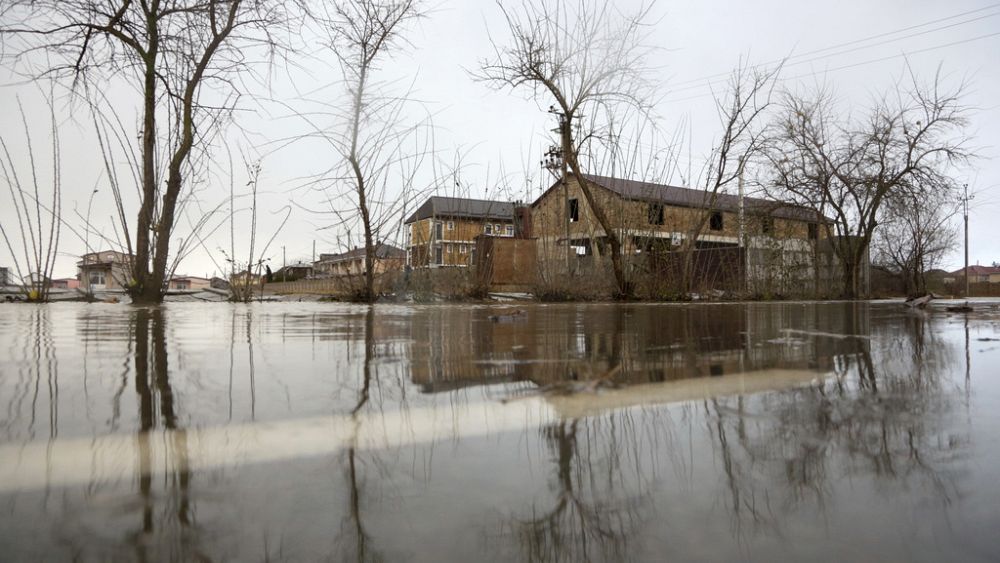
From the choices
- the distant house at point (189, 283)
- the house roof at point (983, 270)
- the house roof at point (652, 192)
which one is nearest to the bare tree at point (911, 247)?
the house roof at point (652, 192)

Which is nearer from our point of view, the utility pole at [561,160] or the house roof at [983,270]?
the utility pole at [561,160]

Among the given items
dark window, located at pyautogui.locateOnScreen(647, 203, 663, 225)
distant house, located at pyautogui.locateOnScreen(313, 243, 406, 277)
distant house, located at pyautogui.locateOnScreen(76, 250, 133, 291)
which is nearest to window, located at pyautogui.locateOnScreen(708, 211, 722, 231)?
dark window, located at pyautogui.locateOnScreen(647, 203, 663, 225)

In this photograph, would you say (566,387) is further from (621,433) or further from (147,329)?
(147,329)

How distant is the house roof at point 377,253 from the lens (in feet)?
20.6

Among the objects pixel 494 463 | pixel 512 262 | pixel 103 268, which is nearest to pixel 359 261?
pixel 512 262

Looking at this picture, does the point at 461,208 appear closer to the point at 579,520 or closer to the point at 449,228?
the point at 449,228

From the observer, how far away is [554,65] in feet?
23.8

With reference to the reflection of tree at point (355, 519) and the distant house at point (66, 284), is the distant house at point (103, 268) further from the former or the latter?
the reflection of tree at point (355, 519)

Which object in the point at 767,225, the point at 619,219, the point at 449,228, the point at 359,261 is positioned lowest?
the point at 359,261

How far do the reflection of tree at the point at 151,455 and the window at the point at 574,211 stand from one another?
6877mm

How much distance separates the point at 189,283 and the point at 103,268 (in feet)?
4.23

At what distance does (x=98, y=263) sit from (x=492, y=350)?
16.0 feet

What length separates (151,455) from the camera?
70 cm

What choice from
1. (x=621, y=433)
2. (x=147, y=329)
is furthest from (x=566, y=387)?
(x=147, y=329)
